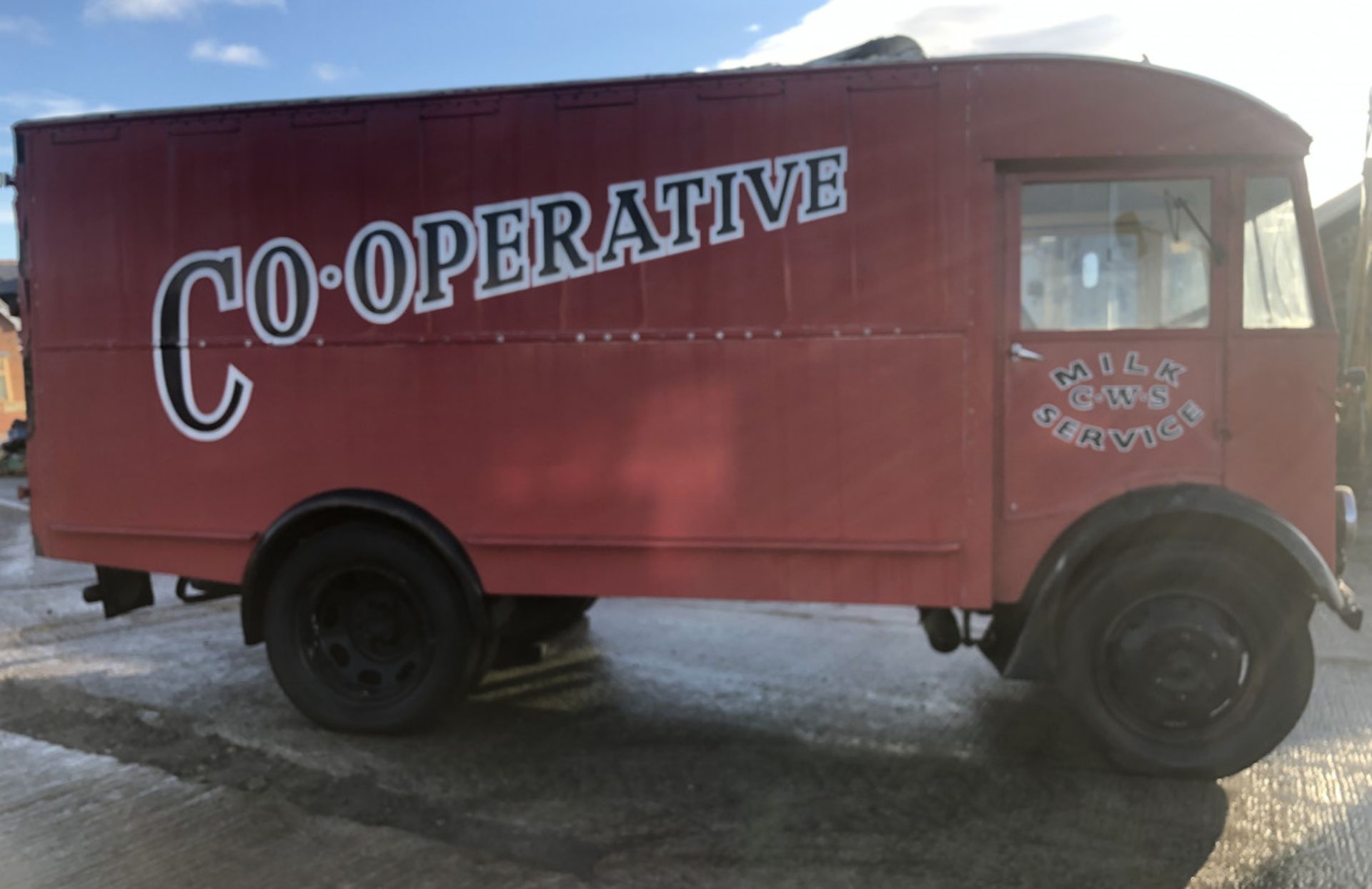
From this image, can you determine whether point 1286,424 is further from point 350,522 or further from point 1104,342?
point 350,522

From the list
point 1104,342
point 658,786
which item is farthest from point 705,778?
point 1104,342

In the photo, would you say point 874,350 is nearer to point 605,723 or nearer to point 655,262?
point 655,262

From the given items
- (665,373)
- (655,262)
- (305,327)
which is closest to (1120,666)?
(665,373)

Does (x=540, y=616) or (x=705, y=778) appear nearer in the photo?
(x=705, y=778)

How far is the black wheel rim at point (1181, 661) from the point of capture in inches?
158

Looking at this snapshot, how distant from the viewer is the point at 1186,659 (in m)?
4.03

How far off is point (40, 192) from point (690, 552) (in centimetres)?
362

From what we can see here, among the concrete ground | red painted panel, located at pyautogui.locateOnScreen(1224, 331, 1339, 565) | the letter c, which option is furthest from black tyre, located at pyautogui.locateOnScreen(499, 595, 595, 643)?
red painted panel, located at pyautogui.locateOnScreen(1224, 331, 1339, 565)

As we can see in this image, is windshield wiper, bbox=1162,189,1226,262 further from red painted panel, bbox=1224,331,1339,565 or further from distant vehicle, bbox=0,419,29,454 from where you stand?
distant vehicle, bbox=0,419,29,454

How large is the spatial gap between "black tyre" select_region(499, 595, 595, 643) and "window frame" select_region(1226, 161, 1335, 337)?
305 centimetres

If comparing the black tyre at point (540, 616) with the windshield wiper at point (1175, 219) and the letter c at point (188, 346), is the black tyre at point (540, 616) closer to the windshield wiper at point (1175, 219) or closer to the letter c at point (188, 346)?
the letter c at point (188, 346)

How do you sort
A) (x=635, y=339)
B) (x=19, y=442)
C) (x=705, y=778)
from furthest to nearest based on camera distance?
1. (x=19, y=442)
2. (x=635, y=339)
3. (x=705, y=778)

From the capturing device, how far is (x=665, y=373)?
4.27m

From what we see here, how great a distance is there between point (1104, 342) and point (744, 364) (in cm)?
148
